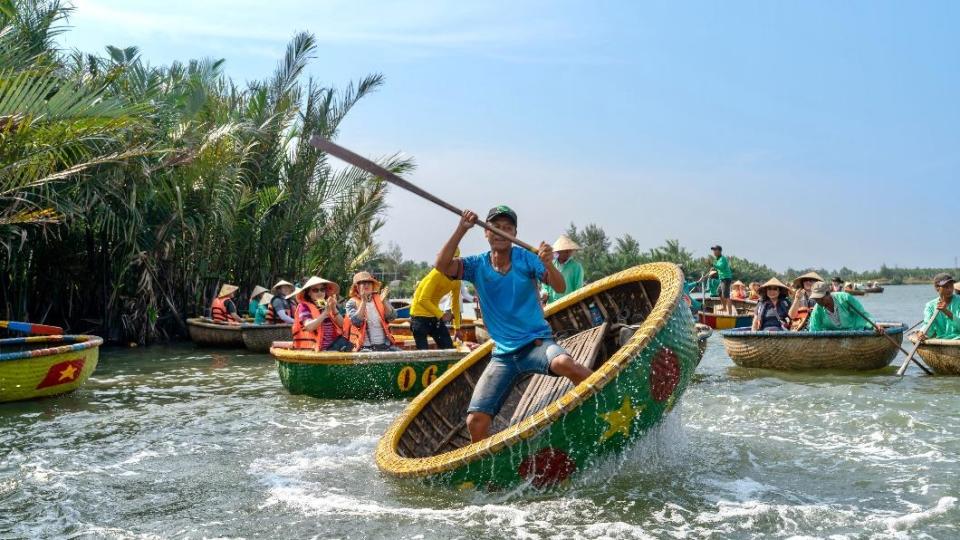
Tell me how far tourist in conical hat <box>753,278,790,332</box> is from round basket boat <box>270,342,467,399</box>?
4.86 metres

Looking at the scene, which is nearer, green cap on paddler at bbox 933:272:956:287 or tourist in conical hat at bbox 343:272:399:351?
tourist in conical hat at bbox 343:272:399:351

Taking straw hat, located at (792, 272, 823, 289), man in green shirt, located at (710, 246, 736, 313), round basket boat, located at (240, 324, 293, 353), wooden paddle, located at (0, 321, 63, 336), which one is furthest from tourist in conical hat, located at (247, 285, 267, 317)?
man in green shirt, located at (710, 246, 736, 313)

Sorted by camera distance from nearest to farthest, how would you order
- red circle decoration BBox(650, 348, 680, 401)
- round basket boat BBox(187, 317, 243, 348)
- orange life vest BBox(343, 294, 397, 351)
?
red circle decoration BBox(650, 348, 680, 401) < orange life vest BBox(343, 294, 397, 351) < round basket boat BBox(187, 317, 243, 348)

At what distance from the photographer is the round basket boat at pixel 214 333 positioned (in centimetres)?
1537

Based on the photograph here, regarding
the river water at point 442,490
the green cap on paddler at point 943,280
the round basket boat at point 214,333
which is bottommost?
the river water at point 442,490

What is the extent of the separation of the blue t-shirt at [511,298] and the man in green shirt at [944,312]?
702cm

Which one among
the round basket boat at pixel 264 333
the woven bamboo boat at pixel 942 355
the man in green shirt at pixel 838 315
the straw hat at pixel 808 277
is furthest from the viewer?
the round basket boat at pixel 264 333

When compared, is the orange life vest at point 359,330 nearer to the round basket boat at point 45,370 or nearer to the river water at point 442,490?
the river water at point 442,490

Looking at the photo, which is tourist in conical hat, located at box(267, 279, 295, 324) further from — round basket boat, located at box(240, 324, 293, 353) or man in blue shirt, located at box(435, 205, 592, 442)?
man in blue shirt, located at box(435, 205, 592, 442)

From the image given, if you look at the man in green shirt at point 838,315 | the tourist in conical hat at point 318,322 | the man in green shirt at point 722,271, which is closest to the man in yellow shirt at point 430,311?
the tourist in conical hat at point 318,322

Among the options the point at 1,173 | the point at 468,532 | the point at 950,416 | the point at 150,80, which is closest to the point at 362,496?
the point at 468,532

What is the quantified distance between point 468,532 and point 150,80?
14872 mm

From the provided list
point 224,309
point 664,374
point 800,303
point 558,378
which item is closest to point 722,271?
point 800,303

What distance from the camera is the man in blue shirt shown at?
5.04 meters
